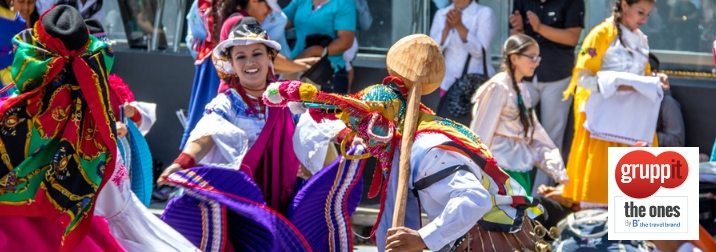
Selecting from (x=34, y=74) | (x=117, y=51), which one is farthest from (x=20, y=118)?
(x=117, y=51)

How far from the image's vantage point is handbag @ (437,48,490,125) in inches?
311

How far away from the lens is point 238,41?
19.0 ft

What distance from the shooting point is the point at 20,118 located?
4.83m

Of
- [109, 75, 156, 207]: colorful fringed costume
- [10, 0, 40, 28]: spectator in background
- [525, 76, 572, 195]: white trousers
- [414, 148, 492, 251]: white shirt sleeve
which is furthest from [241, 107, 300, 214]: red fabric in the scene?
[10, 0, 40, 28]: spectator in background

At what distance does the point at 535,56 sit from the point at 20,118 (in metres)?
3.42

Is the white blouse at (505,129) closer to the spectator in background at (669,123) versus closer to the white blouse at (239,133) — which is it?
the spectator in background at (669,123)

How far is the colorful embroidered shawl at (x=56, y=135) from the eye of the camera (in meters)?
4.82

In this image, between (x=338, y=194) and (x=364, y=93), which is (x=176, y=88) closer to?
(x=338, y=194)

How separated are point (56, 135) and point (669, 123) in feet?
14.1

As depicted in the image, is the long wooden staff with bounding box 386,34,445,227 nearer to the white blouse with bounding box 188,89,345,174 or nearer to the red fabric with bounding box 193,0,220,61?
the white blouse with bounding box 188,89,345,174

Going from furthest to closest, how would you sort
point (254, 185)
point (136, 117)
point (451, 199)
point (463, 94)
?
point (463, 94)
point (136, 117)
point (254, 185)
point (451, 199)

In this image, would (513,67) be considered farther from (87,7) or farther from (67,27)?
(87,7)

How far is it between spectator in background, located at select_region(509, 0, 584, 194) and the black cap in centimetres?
371

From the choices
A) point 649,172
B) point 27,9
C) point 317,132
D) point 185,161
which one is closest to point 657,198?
point 649,172
